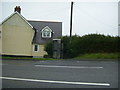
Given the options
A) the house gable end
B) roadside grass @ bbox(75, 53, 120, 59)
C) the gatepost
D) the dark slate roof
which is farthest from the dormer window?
roadside grass @ bbox(75, 53, 120, 59)

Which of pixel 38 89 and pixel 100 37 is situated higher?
pixel 100 37

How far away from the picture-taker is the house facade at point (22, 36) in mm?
30375

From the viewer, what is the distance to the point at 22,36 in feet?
101

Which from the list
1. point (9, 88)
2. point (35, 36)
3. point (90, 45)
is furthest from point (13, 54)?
point (9, 88)

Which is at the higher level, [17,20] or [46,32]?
[17,20]

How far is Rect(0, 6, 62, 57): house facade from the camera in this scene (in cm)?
3038

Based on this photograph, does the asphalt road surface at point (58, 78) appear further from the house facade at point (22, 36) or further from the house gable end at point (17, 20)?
the house gable end at point (17, 20)

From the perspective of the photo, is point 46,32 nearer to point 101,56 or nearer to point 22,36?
point 22,36

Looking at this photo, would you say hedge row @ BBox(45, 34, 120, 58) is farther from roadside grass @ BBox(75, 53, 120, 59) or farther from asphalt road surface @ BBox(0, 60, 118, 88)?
asphalt road surface @ BBox(0, 60, 118, 88)

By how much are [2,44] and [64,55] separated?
14698 mm

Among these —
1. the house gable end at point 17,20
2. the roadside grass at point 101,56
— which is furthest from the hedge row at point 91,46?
the house gable end at point 17,20

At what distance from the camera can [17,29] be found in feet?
102

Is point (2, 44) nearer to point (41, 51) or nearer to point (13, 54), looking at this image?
point (13, 54)

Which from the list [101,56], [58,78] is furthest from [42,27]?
[58,78]
